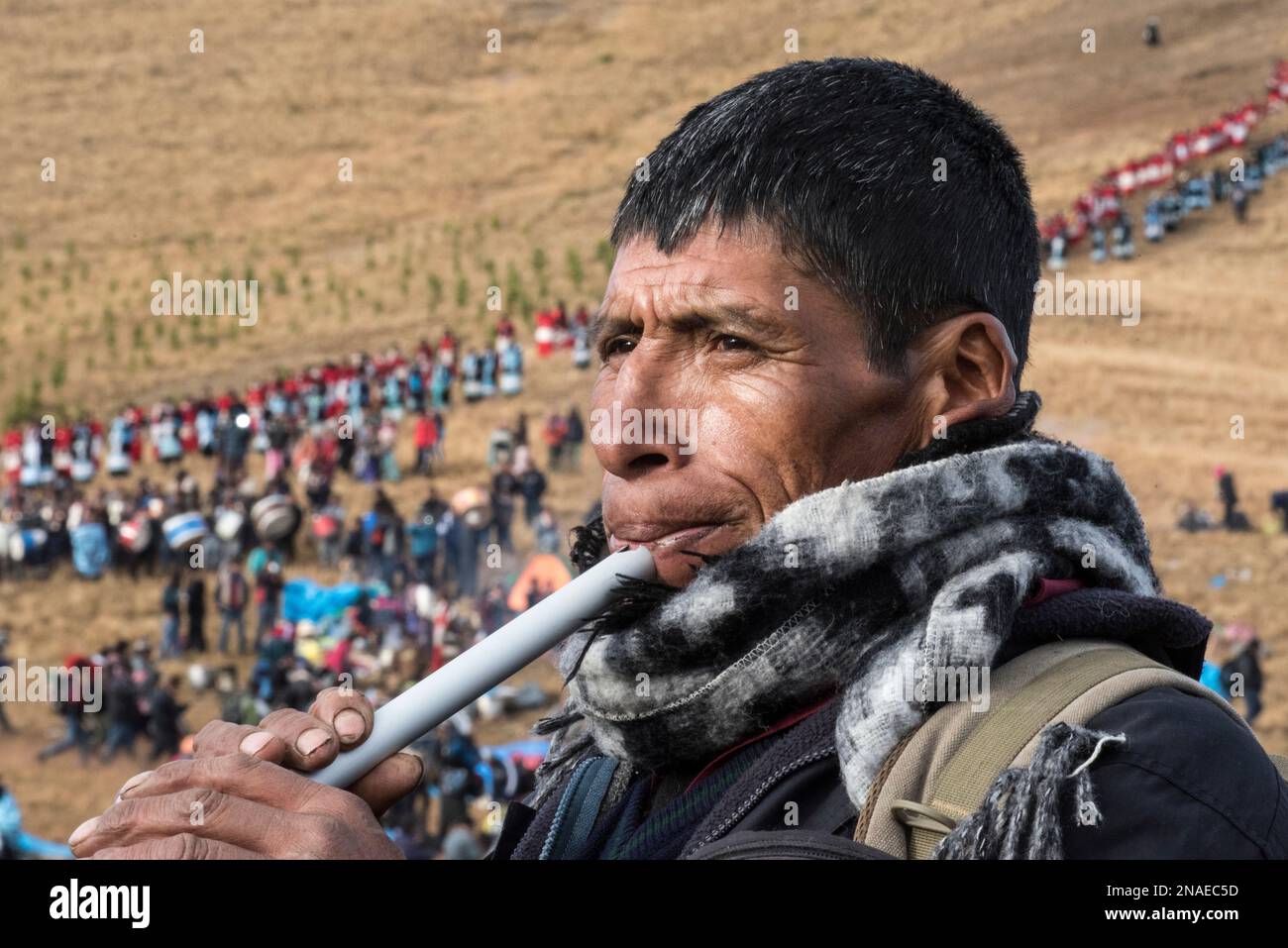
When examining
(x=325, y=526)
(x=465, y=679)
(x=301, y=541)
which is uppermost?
(x=465, y=679)

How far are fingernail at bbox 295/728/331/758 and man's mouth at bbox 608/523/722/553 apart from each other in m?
0.47

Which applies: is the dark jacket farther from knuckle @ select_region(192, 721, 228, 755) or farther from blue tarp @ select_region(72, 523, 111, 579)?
blue tarp @ select_region(72, 523, 111, 579)

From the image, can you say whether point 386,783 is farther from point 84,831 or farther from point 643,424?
point 643,424

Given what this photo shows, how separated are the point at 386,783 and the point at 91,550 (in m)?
30.0

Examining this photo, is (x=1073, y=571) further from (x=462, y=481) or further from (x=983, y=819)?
(x=462, y=481)

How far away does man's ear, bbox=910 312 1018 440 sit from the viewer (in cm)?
195

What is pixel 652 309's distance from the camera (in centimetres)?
199

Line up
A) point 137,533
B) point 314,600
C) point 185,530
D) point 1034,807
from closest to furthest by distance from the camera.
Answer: point 1034,807, point 314,600, point 185,530, point 137,533

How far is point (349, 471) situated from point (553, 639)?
102 ft

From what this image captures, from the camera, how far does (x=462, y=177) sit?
4894cm

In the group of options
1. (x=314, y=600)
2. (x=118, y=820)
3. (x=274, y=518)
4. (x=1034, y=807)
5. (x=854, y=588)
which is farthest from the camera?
(x=274, y=518)

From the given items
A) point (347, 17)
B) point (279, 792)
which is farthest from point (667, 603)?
point (347, 17)

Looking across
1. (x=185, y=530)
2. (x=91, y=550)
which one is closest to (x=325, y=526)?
(x=185, y=530)

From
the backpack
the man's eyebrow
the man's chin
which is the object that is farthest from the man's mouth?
the backpack
